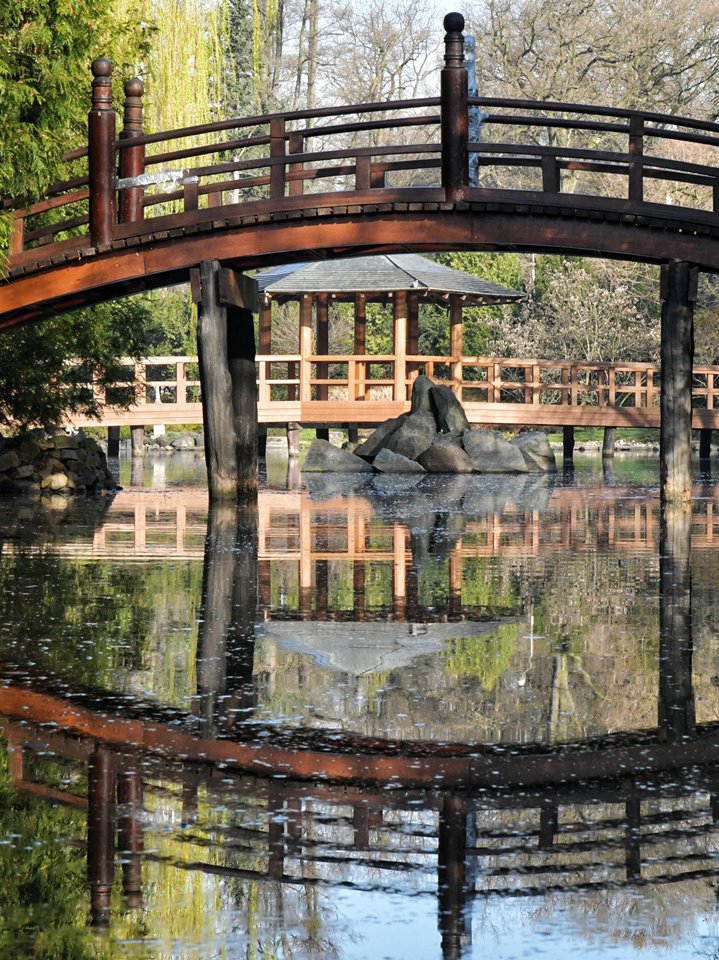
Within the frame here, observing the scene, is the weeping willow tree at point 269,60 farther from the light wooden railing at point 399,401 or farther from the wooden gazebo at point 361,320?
the light wooden railing at point 399,401

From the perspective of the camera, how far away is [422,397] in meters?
25.2

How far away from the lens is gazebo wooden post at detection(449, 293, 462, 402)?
29.5 meters

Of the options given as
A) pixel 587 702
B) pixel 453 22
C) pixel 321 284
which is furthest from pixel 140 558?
pixel 321 284

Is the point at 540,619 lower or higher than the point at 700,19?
lower

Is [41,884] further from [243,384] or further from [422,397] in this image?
[422,397]

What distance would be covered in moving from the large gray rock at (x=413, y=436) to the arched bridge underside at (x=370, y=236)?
31.3 ft

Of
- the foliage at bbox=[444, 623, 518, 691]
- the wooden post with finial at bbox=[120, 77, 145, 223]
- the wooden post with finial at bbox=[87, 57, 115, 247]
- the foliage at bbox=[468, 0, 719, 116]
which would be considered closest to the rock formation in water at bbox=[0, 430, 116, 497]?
the wooden post with finial at bbox=[120, 77, 145, 223]

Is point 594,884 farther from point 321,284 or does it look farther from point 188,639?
point 321,284

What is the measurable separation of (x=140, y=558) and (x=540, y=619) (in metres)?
3.61

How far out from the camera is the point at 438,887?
10.3 ft

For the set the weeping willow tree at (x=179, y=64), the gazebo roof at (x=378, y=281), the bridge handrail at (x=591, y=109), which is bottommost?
the bridge handrail at (x=591, y=109)

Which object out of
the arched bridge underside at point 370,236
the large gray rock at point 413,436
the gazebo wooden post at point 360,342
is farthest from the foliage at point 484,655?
the gazebo wooden post at point 360,342

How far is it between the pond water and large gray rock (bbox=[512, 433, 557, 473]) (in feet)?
52.2

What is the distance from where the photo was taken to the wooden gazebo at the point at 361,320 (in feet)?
93.9
